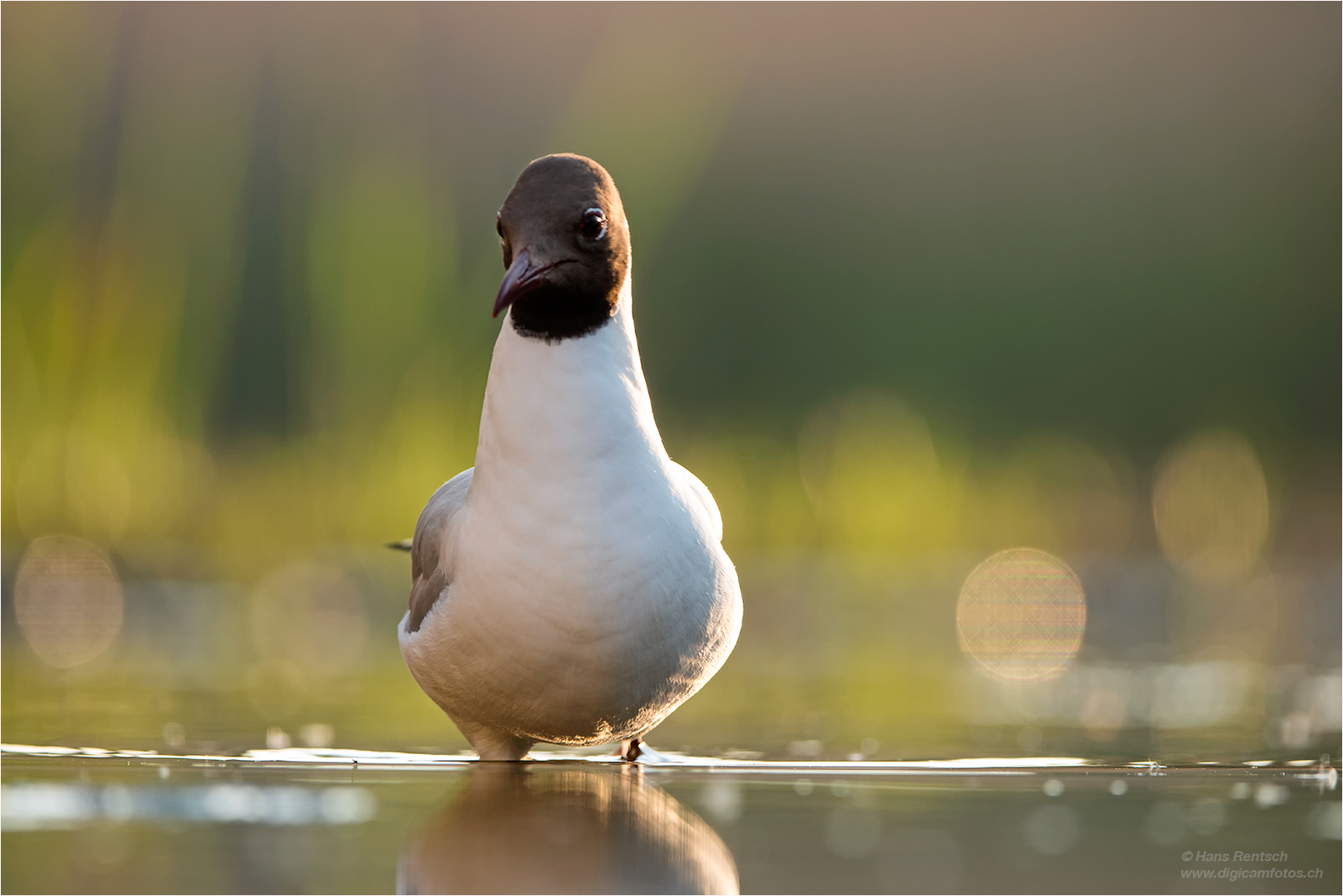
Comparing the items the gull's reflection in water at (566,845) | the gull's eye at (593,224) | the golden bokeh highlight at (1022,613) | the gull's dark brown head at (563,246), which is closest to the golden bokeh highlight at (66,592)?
the golden bokeh highlight at (1022,613)

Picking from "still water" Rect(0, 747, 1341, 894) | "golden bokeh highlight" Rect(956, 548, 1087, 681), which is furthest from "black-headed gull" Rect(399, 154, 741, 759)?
"golden bokeh highlight" Rect(956, 548, 1087, 681)

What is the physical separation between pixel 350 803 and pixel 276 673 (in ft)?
7.23

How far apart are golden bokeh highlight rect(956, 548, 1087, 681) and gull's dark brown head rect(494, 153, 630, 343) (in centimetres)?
247

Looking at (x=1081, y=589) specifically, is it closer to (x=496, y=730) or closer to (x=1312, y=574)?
(x=1312, y=574)

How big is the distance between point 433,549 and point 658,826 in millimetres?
1070

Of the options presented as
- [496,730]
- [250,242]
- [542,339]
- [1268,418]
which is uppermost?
[250,242]

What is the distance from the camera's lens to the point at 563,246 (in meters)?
2.77

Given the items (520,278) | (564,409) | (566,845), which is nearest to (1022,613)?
(564,409)

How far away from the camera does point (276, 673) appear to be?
14.7 ft

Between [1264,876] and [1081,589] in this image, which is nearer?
[1264,876]

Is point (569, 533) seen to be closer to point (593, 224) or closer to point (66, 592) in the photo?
point (593, 224)

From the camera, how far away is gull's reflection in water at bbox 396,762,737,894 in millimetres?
1891

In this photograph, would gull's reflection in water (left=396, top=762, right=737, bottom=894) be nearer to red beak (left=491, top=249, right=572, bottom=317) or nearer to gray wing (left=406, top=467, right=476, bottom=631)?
gray wing (left=406, top=467, right=476, bottom=631)

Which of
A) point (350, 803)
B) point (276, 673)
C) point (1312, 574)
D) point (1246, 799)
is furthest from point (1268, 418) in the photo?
point (350, 803)
